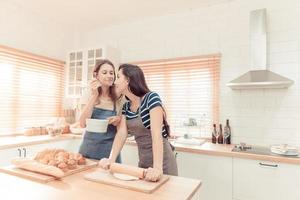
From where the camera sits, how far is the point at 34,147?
96.3 inches

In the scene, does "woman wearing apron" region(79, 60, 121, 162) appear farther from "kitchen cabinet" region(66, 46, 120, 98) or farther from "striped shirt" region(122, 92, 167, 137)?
"kitchen cabinet" region(66, 46, 120, 98)

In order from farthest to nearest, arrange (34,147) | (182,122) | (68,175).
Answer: (182,122) → (34,147) → (68,175)

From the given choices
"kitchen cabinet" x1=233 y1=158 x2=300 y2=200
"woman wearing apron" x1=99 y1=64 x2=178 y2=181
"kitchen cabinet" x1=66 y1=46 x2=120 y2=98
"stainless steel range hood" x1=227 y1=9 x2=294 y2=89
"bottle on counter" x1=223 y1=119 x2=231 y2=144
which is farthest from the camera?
"kitchen cabinet" x1=66 y1=46 x2=120 y2=98

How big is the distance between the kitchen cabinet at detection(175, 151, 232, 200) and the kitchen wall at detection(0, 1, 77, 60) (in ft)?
7.69

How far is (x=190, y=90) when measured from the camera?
2766 millimetres

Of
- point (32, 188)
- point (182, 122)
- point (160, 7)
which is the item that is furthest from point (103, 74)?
point (160, 7)

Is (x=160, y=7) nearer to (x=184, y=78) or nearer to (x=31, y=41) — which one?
(x=184, y=78)

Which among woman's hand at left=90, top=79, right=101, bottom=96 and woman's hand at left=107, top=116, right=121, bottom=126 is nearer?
woman's hand at left=107, top=116, right=121, bottom=126

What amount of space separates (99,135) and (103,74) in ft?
1.52

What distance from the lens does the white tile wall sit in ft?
7.36

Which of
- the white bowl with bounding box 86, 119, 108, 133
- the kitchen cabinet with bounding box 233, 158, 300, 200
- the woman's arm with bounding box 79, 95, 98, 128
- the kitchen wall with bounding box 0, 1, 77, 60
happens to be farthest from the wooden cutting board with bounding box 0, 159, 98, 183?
the kitchen wall with bounding box 0, 1, 77, 60

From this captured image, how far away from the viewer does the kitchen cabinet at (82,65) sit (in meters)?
3.10

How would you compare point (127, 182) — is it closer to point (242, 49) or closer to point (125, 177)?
point (125, 177)

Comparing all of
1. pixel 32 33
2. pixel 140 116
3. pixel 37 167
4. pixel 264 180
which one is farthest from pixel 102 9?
pixel 264 180
